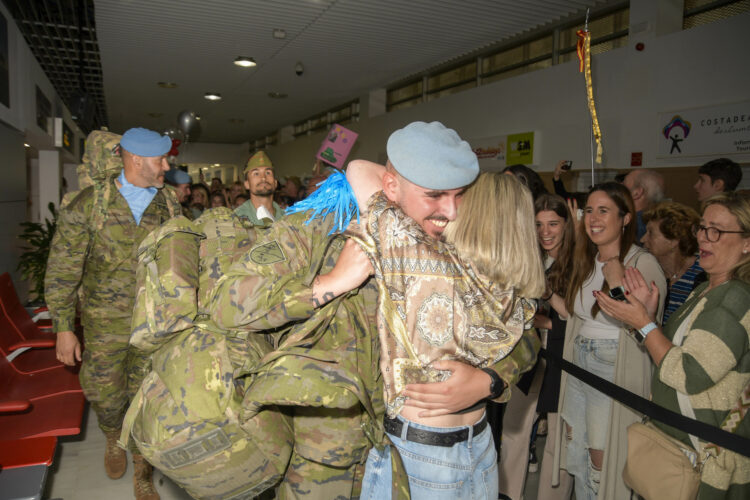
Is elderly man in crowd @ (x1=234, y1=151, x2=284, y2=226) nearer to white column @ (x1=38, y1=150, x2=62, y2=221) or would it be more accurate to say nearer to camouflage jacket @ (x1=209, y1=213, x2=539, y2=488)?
camouflage jacket @ (x1=209, y1=213, x2=539, y2=488)

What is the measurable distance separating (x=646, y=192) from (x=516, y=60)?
3.98 meters

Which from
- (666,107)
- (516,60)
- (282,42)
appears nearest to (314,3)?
(282,42)

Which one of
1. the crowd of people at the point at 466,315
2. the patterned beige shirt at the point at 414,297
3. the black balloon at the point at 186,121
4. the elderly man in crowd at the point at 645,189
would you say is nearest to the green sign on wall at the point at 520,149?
the elderly man in crowd at the point at 645,189

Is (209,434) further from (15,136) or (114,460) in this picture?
(15,136)

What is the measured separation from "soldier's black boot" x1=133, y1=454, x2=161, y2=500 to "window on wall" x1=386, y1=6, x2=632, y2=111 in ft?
21.1

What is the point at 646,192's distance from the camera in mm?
4270

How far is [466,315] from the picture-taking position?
125 centimetres

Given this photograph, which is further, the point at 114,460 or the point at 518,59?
the point at 518,59

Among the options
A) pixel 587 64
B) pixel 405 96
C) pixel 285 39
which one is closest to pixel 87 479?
pixel 587 64

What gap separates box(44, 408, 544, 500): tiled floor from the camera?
2893 mm

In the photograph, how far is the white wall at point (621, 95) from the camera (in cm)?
471

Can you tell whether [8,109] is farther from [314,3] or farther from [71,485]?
[71,485]

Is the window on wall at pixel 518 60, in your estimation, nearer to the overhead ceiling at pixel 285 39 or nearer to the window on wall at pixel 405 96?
the overhead ceiling at pixel 285 39

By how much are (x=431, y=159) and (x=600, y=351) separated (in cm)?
162
